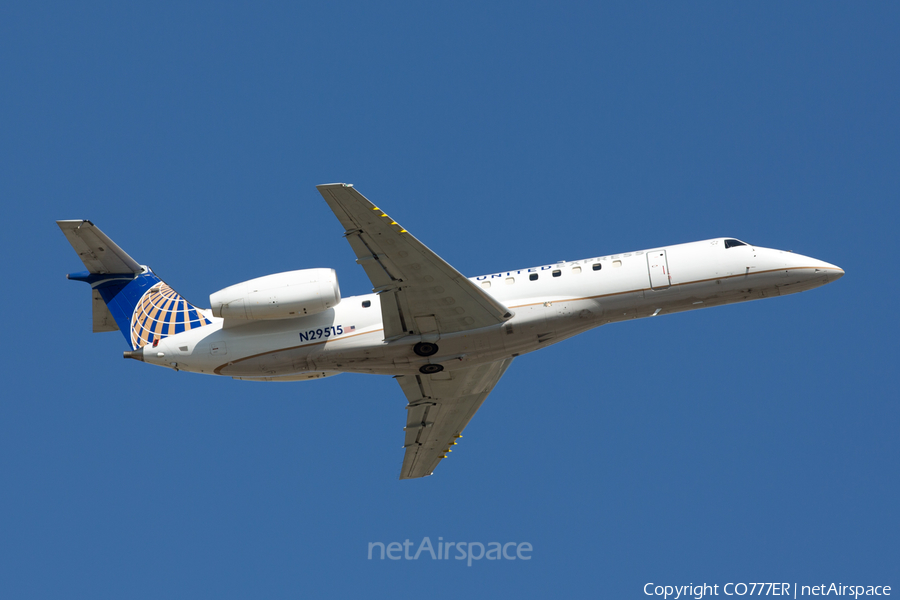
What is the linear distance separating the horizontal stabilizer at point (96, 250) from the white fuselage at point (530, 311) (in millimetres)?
3691

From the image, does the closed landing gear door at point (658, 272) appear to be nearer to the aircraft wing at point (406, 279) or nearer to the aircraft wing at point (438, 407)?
the aircraft wing at point (406, 279)

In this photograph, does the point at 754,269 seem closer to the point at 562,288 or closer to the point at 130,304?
the point at 562,288

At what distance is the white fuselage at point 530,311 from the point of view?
2412 centimetres

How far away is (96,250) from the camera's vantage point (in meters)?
26.4

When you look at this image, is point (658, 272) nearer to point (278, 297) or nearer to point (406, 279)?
point (406, 279)

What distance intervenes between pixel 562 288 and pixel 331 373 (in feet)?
25.3

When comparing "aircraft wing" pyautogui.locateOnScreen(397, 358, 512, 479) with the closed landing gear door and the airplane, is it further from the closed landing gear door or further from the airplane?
the closed landing gear door

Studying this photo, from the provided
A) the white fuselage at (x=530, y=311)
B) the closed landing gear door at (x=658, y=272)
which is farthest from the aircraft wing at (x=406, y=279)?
the closed landing gear door at (x=658, y=272)

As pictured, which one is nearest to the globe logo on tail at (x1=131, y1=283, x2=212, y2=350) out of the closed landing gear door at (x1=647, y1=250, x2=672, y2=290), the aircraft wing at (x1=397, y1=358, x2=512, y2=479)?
the aircraft wing at (x1=397, y1=358, x2=512, y2=479)

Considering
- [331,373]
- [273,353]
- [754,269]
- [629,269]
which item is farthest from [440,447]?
[754,269]

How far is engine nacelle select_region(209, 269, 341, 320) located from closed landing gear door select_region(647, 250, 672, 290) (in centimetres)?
928

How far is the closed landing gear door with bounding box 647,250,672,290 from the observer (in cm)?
2428

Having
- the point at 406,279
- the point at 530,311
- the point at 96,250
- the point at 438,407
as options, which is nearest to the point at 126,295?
the point at 96,250

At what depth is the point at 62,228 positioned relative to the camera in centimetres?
2559
